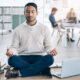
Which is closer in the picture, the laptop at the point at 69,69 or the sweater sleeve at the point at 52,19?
the laptop at the point at 69,69

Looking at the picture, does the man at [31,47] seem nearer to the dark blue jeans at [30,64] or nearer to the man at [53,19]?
the dark blue jeans at [30,64]

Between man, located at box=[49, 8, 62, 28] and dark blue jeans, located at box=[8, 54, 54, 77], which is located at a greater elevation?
man, located at box=[49, 8, 62, 28]

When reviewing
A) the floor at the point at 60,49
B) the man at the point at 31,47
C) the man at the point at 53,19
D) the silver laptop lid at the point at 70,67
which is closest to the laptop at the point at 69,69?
the silver laptop lid at the point at 70,67

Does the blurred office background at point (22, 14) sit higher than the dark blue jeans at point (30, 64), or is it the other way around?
the blurred office background at point (22, 14)

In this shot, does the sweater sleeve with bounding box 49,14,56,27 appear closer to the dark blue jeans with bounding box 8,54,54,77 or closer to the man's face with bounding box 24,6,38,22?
the man's face with bounding box 24,6,38,22

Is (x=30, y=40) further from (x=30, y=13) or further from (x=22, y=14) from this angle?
(x=22, y=14)

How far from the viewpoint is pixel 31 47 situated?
261 cm

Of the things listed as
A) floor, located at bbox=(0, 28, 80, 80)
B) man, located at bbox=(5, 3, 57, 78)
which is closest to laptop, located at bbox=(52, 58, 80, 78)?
man, located at bbox=(5, 3, 57, 78)

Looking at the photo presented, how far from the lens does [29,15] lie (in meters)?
2.59

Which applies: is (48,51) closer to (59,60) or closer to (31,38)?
(31,38)

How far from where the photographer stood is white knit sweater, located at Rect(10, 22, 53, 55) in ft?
Result: 8.57

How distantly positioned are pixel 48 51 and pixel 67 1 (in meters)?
0.82

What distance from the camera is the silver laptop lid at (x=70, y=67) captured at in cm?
252

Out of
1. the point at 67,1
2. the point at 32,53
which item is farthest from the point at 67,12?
the point at 32,53
